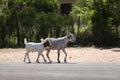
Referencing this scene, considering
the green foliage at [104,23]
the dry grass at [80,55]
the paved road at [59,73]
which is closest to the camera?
the paved road at [59,73]

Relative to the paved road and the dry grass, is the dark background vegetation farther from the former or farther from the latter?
the paved road

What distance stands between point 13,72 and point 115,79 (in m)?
3.94

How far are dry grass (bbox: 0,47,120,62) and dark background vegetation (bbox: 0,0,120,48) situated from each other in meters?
2.28

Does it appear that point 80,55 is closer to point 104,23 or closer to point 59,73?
point 104,23

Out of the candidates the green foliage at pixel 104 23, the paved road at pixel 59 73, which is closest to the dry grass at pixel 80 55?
the green foliage at pixel 104 23

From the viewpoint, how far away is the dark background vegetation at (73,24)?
90.6 feet

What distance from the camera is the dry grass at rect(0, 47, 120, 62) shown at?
21.1 metres

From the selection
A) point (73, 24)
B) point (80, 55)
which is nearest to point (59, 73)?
point (80, 55)

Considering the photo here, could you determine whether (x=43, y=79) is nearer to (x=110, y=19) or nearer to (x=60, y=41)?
(x=60, y=41)

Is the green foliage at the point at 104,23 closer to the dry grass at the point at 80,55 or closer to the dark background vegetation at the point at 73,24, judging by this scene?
the dark background vegetation at the point at 73,24

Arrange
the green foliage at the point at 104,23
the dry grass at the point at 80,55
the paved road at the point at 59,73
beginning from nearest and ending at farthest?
the paved road at the point at 59,73 → the dry grass at the point at 80,55 → the green foliage at the point at 104,23

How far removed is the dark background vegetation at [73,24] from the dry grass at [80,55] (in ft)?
7.48

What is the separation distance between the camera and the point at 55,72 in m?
14.8

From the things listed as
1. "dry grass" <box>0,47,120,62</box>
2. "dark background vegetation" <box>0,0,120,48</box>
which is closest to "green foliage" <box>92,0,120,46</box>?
"dark background vegetation" <box>0,0,120,48</box>
